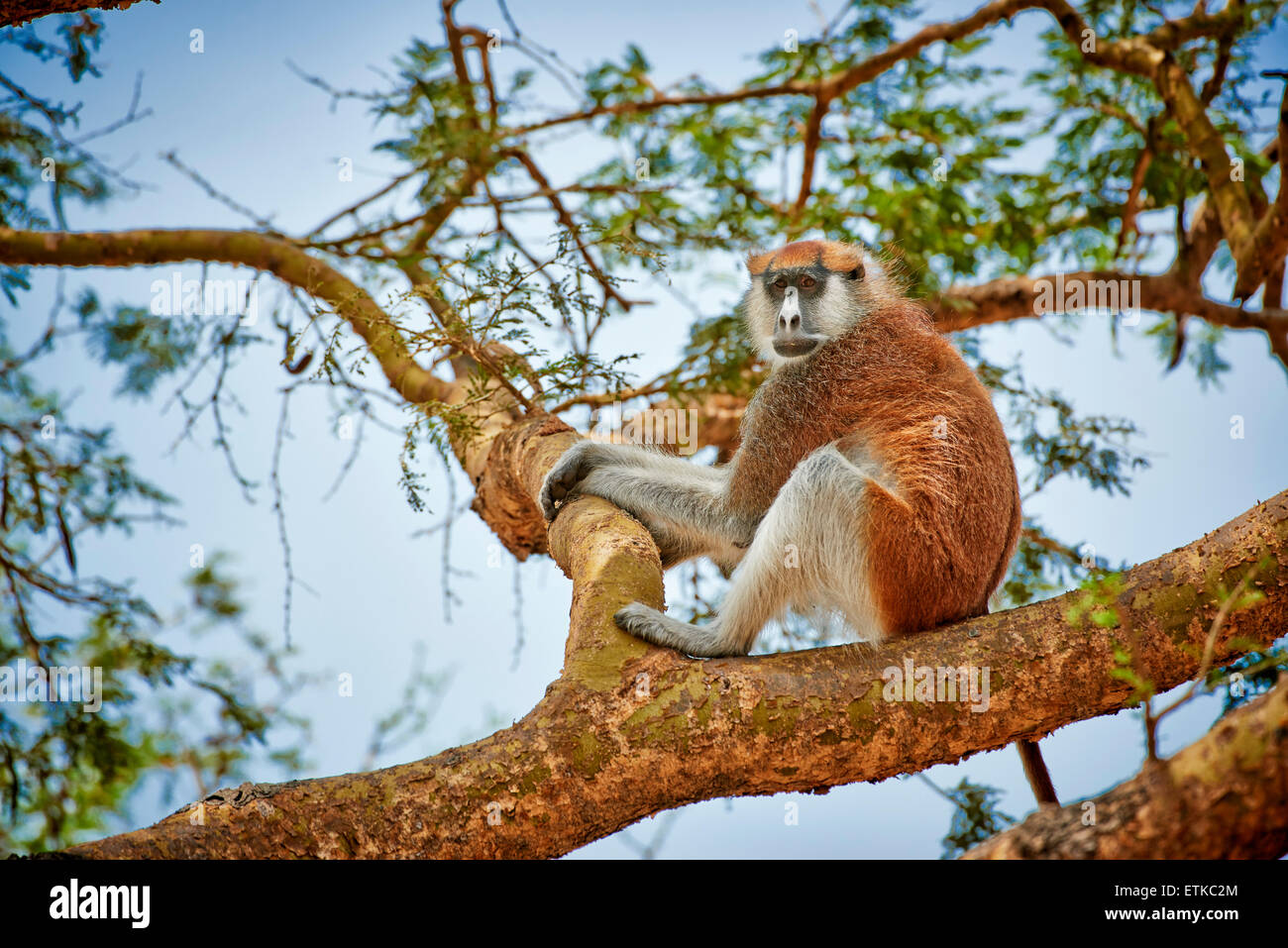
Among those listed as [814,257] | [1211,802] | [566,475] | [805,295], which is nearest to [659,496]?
[566,475]

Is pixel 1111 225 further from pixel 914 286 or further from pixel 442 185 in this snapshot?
pixel 442 185

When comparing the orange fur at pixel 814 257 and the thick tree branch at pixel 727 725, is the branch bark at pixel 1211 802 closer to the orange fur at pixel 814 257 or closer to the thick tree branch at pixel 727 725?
the thick tree branch at pixel 727 725

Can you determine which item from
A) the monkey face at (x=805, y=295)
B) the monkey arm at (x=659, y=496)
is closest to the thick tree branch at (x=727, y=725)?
the monkey arm at (x=659, y=496)

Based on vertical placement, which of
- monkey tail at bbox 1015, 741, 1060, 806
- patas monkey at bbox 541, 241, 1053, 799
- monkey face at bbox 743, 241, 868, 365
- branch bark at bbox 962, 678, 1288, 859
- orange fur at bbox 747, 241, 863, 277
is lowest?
branch bark at bbox 962, 678, 1288, 859

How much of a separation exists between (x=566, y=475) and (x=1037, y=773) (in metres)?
2.15

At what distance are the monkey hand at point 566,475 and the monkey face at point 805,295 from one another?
0.96 metres

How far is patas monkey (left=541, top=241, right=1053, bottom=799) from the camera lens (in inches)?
142

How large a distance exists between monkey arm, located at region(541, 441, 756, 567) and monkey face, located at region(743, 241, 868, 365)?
68 centimetres

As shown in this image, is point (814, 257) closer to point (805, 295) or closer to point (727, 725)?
point (805, 295)

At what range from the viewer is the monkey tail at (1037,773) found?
3369 mm

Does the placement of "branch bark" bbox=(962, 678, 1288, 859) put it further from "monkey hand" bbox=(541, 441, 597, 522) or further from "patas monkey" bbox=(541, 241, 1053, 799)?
"monkey hand" bbox=(541, 441, 597, 522)

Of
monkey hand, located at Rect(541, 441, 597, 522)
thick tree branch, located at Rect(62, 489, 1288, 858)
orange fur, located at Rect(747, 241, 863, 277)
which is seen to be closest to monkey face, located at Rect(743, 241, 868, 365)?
orange fur, located at Rect(747, 241, 863, 277)

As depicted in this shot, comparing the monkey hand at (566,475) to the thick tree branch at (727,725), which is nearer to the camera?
the thick tree branch at (727,725)
